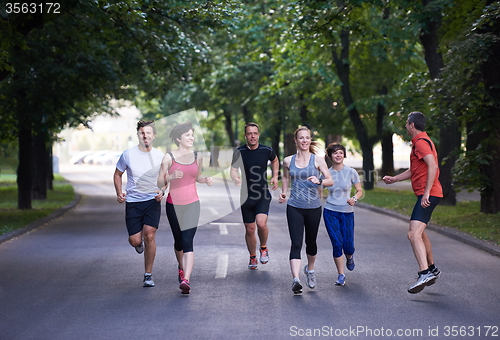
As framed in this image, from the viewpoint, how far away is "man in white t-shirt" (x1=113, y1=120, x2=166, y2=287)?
312 inches

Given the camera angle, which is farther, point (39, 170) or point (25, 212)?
point (39, 170)

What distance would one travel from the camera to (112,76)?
1992 cm

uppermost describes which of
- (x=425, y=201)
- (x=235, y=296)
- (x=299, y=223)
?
(x=425, y=201)

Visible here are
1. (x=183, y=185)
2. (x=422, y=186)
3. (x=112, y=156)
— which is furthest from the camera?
(x=112, y=156)

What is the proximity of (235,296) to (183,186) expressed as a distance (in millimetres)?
1329

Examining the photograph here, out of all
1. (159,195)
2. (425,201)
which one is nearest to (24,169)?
(159,195)

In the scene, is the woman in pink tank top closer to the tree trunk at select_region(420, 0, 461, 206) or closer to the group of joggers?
the group of joggers

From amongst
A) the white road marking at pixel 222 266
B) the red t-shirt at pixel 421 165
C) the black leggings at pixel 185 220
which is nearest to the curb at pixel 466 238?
the red t-shirt at pixel 421 165

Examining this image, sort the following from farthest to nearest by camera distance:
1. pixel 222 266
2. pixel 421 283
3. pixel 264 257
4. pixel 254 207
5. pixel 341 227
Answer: pixel 222 266 < pixel 264 257 < pixel 254 207 < pixel 341 227 < pixel 421 283

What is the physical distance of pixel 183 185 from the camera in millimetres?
7773

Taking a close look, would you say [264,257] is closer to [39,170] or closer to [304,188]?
[304,188]

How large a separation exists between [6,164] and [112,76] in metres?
17.6

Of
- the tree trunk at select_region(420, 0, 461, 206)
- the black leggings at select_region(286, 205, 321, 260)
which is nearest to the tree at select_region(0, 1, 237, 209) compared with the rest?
the tree trunk at select_region(420, 0, 461, 206)

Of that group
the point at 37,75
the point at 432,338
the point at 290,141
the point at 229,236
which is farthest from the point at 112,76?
the point at 290,141
